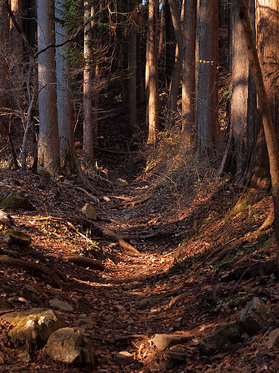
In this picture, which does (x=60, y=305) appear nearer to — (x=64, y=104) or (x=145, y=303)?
(x=145, y=303)

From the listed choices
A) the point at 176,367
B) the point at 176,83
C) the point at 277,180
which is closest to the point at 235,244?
the point at 277,180

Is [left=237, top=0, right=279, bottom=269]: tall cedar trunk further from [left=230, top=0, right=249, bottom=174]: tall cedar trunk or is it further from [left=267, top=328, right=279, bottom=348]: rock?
[left=230, top=0, right=249, bottom=174]: tall cedar trunk

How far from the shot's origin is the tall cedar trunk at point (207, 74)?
1195cm

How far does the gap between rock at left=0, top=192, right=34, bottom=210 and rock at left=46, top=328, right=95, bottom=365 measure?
5.34 metres

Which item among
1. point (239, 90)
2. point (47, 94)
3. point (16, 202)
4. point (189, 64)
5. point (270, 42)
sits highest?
point (189, 64)

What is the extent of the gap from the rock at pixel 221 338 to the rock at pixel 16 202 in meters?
5.87

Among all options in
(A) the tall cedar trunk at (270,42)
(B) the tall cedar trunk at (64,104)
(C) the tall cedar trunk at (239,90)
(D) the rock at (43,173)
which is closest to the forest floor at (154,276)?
(D) the rock at (43,173)

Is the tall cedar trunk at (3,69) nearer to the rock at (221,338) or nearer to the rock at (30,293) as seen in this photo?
the rock at (30,293)

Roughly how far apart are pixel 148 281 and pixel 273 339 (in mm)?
3523

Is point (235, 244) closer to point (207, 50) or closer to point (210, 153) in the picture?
point (210, 153)

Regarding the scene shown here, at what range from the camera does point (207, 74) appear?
1228 cm

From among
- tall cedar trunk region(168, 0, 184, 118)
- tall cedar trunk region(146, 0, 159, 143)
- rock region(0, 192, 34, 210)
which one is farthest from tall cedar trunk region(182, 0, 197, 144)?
rock region(0, 192, 34, 210)

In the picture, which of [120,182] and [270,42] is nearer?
[270,42]

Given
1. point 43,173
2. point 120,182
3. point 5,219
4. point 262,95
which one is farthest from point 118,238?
point 120,182
